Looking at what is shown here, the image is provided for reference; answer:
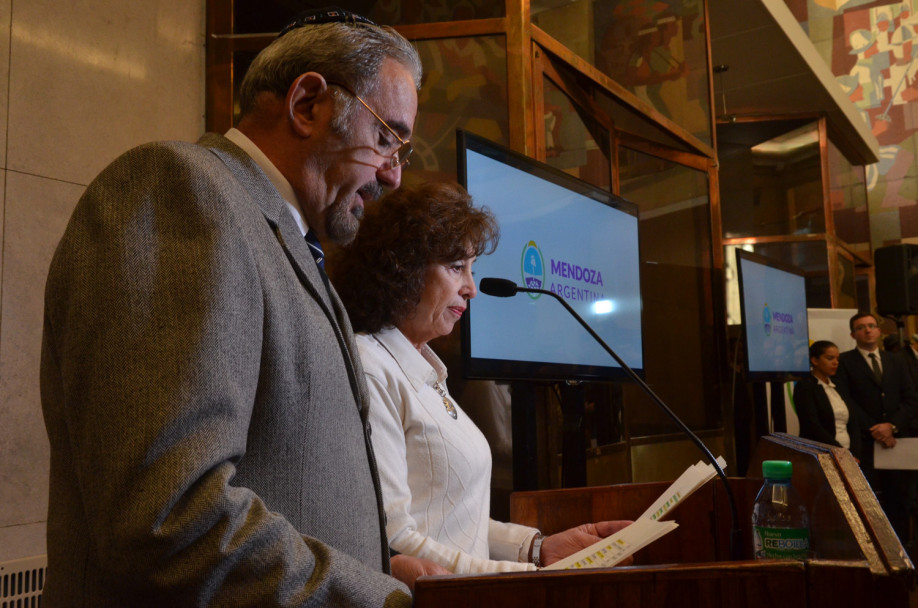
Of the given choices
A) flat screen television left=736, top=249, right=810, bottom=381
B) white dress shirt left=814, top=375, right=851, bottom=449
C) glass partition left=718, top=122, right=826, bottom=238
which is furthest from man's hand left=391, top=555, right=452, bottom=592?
glass partition left=718, top=122, right=826, bottom=238

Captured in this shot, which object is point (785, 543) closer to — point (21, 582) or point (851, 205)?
point (21, 582)

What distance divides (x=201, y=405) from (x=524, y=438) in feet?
6.09

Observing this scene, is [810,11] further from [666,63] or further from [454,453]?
[454,453]

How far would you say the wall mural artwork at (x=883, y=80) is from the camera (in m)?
10.2

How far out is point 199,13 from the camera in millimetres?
2936

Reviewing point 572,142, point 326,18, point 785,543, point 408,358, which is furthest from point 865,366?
point 326,18

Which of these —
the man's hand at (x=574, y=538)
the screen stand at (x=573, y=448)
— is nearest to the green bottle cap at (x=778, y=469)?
the man's hand at (x=574, y=538)

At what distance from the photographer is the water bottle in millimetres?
1135

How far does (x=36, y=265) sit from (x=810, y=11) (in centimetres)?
1074

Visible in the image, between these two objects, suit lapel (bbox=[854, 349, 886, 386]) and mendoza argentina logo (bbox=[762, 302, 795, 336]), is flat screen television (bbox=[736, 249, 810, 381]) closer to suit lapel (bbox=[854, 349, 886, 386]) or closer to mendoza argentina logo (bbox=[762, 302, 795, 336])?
mendoza argentina logo (bbox=[762, 302, 795, 336])

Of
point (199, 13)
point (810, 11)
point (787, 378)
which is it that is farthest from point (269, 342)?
point (810, 11)

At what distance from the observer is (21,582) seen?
7.11 feet

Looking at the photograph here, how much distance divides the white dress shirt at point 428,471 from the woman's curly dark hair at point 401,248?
0.30 ft

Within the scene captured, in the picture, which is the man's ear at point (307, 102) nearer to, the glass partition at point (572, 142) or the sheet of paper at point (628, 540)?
the sheet of paper at point (628, 540)
